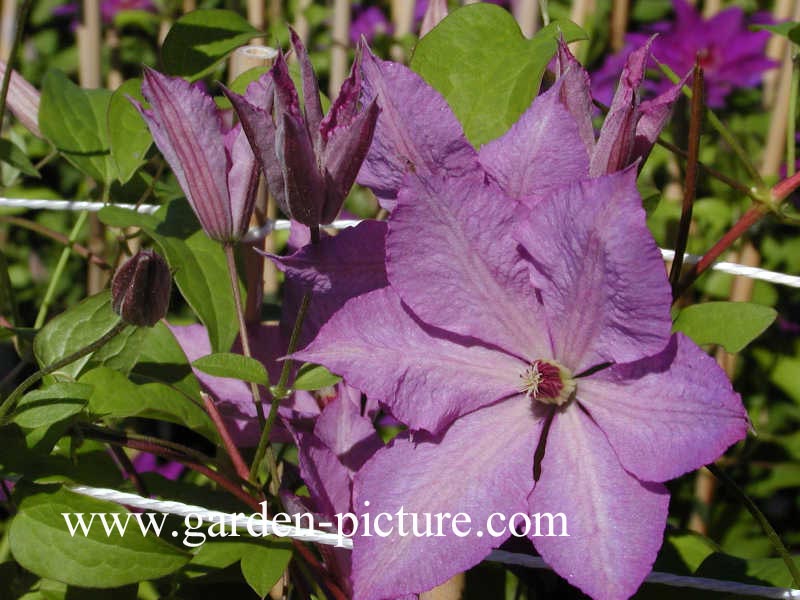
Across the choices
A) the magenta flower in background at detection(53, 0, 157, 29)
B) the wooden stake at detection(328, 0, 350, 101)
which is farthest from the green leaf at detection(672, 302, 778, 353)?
the magenta flower in background at detection(53, 0, 157, 29)

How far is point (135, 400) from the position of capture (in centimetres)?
53

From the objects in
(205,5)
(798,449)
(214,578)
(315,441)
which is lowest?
(798,449)

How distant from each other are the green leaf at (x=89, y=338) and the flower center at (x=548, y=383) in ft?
0.80

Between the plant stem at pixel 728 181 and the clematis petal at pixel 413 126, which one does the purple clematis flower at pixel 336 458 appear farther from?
the plant stem at pixel 728 181

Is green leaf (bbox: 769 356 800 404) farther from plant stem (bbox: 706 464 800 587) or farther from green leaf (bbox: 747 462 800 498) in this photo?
plant stem (bbox: 706 464 800 587)

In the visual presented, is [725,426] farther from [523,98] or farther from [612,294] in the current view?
[523,98]

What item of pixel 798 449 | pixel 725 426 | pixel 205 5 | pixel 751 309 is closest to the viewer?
pixel 725 426

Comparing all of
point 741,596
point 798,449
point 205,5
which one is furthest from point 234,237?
point 205,5

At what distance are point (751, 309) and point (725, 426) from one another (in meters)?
0.13

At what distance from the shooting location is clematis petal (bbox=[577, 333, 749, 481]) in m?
0.42

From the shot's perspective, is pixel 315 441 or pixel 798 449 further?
pixel 798 449

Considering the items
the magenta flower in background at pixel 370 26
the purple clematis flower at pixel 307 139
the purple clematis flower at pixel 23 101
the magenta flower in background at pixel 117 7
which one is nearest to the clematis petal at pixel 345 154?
the purple clematis flower at pixel 307 139

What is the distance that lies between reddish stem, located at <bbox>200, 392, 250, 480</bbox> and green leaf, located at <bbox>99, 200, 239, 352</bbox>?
0.04m

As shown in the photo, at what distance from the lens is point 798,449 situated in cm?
139
